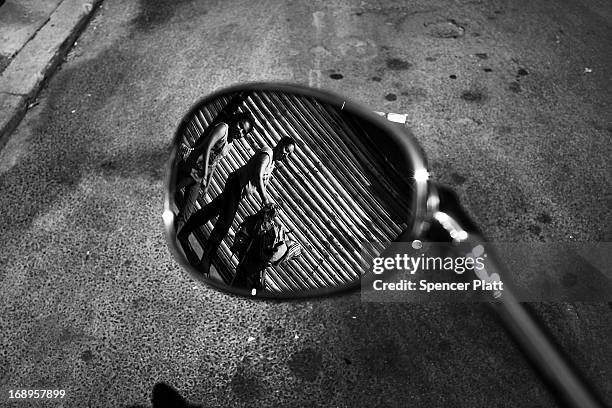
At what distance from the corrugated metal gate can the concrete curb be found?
4407mm

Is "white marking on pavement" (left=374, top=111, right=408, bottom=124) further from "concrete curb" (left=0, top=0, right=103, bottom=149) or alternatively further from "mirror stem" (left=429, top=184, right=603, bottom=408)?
"concrete curb" (left=0, top=0, right=103, bottom=149)

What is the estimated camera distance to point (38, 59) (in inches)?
246

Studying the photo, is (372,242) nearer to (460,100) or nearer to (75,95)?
(460,100)

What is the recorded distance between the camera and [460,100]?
549cm

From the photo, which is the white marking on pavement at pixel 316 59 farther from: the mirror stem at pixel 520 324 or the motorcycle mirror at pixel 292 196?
the motorcycle mirror at pixel 292 196

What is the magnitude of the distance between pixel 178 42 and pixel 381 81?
277 centimetres

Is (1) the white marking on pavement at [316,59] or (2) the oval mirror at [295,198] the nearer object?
(2) the oval mirror at [295,198]

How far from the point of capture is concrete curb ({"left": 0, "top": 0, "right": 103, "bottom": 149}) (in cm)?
559

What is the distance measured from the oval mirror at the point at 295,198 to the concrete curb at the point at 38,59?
4.24 m

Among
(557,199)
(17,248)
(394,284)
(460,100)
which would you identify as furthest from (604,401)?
(17,248)

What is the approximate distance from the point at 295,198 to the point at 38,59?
225 inches

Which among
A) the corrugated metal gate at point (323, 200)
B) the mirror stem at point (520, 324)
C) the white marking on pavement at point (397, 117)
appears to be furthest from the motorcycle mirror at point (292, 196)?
the white marking on pavement at point (397, 117)

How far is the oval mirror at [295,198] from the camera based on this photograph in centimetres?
191

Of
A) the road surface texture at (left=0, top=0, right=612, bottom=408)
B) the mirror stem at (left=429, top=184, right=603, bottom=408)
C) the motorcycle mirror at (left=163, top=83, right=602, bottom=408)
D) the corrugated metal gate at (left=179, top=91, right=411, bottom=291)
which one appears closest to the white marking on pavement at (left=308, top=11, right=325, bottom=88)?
the road surface texture at (left=0, top=0, right=612, bottom=408)
